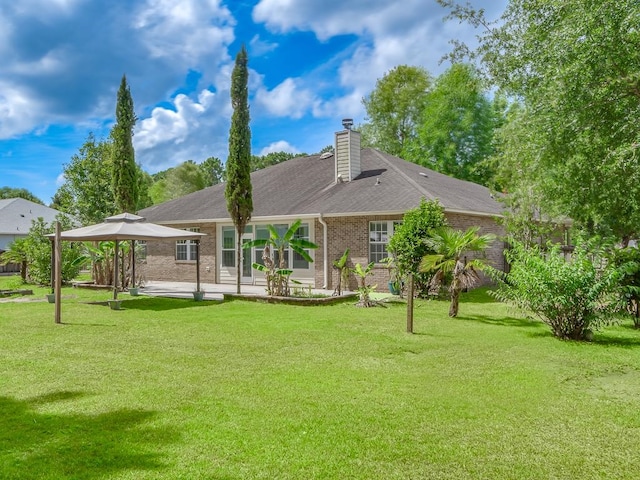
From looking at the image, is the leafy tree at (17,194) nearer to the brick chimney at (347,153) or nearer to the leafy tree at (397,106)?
the leafy tree at (397,106)

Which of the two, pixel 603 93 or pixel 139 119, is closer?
pixel 603 93

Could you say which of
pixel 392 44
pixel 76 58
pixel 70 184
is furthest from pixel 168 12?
pixel 70 184

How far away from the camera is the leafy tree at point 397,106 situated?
134 ft

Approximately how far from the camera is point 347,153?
70.2 ft

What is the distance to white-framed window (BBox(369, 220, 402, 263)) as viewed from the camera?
16.8 metres

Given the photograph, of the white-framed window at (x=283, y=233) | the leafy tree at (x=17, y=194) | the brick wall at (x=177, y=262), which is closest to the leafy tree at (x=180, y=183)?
the leafy tree at (x=17, y=194)

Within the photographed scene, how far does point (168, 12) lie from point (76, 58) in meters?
3.09

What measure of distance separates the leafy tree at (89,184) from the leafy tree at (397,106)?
69.2ft

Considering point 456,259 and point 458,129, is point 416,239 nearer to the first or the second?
point 456,259

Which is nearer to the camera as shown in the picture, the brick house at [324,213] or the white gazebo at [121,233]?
the white gazebo at [121,233]

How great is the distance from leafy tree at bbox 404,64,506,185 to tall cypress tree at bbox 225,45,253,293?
2257 cm

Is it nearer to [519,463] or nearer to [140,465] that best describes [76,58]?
[140,465]

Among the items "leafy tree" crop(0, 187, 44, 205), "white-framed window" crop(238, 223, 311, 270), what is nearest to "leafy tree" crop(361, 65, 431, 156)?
"white-framed window" crop(238, 223, 311, 270)

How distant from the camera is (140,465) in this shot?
3832 mm
